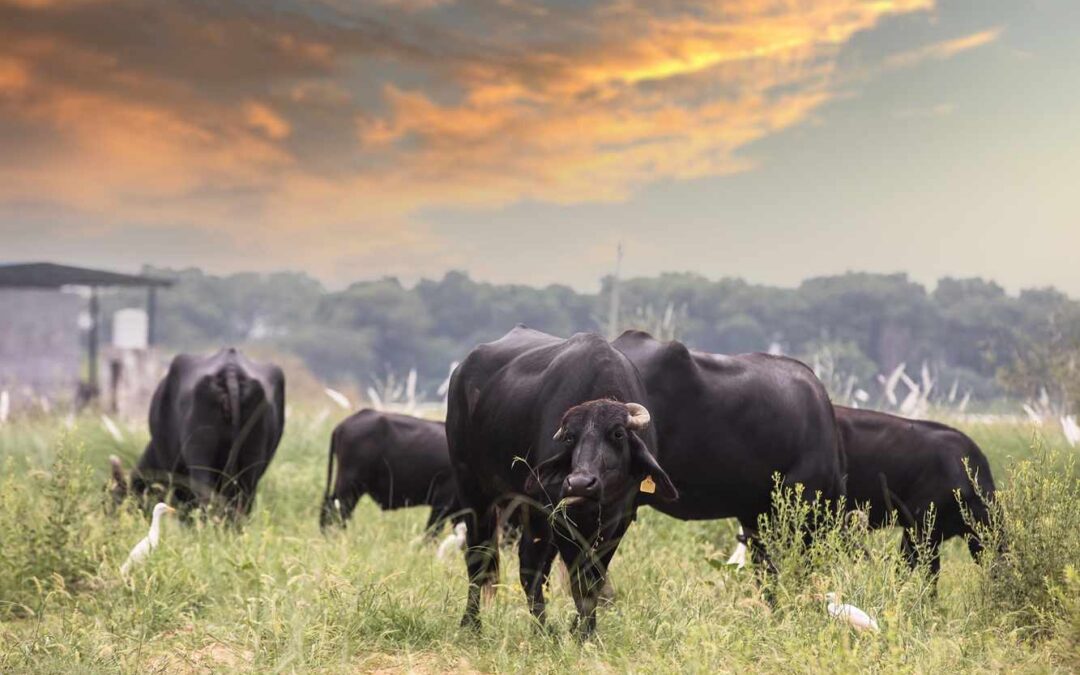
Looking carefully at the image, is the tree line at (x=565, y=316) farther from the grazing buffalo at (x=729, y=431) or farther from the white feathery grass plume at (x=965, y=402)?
the grazing buffalo at (x=729, y=431)

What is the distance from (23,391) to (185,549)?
69.7ft

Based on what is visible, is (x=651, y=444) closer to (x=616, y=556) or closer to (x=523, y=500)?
(x=523, y=500)

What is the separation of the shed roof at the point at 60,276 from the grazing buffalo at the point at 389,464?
690 inches

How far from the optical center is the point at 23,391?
27609 mm

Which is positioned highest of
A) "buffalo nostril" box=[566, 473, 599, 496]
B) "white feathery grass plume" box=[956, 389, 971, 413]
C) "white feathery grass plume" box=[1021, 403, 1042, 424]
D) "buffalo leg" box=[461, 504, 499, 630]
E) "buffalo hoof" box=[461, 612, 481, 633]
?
"buffalo nostril" box=[566, 473, 599, 496]

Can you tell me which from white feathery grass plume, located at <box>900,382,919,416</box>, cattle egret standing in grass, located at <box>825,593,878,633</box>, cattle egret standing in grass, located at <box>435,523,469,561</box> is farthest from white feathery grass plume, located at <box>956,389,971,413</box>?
cattle egret standing in grass, located at <box>825,593,878,633</box>

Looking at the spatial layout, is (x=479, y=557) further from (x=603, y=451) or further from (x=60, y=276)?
(x=60, y=276)

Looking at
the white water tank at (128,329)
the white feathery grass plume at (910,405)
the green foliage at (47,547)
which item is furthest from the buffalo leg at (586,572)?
the white water tank at (128,329)

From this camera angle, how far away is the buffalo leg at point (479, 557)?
687 cm

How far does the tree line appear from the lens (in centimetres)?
4809

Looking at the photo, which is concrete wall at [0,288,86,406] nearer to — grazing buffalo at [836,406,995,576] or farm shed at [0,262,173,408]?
farm shed at [0,262,173,408]

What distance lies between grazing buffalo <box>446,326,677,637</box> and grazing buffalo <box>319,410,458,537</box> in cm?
394

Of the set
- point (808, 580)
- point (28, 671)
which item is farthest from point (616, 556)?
point (28, 671)

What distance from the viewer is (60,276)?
27875mm
